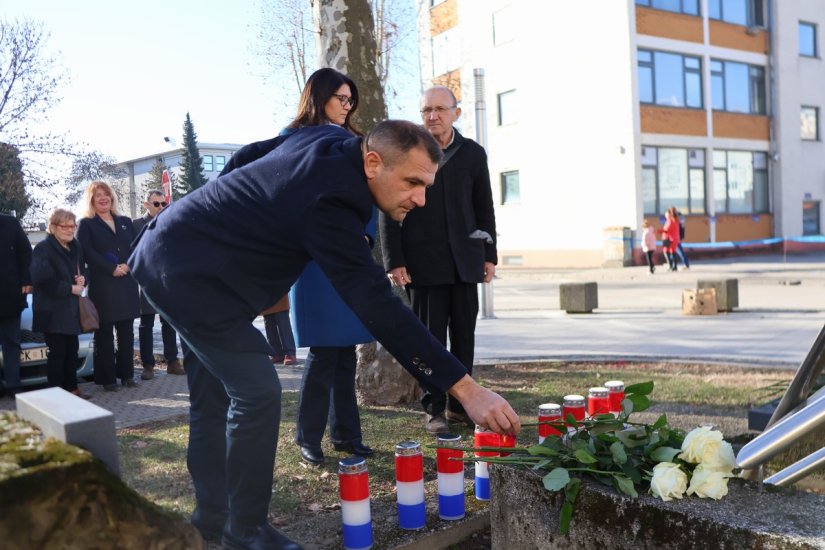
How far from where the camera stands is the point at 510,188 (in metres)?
30.3

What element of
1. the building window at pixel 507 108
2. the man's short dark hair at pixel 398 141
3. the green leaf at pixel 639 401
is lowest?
the green leaf at pixel 639 401

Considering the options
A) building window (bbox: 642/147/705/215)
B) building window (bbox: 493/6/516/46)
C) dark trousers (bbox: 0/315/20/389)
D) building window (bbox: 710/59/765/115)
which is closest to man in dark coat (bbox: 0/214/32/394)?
dark trousers (bbox: 0/315/20/389)

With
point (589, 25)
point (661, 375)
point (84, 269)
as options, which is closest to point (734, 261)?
point (589, 25)

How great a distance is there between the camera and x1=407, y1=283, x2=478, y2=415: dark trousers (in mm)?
4836

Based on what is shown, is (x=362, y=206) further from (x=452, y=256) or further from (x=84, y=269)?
(x=84, y=269)

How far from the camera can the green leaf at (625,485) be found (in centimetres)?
238

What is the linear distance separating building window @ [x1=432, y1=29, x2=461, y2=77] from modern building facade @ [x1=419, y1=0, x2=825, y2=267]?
0.68 feet

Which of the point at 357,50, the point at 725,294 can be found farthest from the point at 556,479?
the point at 725,294

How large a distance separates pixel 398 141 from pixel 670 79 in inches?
1048

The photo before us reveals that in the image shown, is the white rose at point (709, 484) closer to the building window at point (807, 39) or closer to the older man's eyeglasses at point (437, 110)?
the older man's eyeglasses at point (437, 110)

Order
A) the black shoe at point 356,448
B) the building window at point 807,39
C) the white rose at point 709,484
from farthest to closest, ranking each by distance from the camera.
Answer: the building window at point 807,39 → the black shoe at point 356,448 → the white rose at point 709,484

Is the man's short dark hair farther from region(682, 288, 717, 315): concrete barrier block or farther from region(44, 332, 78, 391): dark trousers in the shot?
region(682, 288, 717, 315): concrete barrier block

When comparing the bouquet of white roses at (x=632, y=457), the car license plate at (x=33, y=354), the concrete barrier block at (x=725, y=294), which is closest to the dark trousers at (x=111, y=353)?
the car license plate at (x=33, y=354)

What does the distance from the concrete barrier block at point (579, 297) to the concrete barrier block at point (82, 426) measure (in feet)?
37.9
